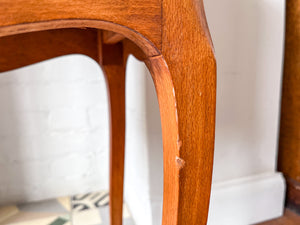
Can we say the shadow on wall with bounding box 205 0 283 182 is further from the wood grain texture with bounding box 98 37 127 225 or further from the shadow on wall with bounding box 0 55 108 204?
the shadow on wall with bounding box 0 55 108 204

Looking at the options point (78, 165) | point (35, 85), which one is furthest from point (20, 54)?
point (78, 165)

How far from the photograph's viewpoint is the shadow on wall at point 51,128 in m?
0.87

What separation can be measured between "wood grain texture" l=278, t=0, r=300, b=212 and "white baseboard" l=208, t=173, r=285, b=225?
0.04 meters

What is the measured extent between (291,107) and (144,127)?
47 cm

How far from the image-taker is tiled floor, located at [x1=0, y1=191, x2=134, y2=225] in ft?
2.59

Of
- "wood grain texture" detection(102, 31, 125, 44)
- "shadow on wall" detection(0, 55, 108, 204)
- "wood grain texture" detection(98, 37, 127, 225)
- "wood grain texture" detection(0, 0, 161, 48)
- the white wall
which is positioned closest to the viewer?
"wood grain texture" detection(0, 0, 161, 48)

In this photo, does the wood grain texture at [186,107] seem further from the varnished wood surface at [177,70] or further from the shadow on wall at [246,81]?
the shadow on wall at [246,81]

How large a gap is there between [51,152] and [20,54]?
553 mm

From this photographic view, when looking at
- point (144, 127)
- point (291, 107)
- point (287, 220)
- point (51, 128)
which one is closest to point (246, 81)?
point (291, 107)

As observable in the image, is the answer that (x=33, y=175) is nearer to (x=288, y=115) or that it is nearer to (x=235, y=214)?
(x=235, y=214)

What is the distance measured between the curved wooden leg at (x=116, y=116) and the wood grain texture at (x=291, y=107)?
0.54 m

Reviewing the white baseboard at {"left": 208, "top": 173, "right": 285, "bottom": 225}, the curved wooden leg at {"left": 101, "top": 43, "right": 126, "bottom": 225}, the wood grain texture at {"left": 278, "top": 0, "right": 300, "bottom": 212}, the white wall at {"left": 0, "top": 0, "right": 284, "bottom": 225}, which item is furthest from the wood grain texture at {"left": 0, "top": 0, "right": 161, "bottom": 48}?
the wood grain texture at {"left": 278, "top": 0, "right": 300, "bottom": 212}

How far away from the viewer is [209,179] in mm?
265

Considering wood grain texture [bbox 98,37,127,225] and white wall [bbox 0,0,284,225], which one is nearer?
wood grain texture [bbox 98,37,127,225]
